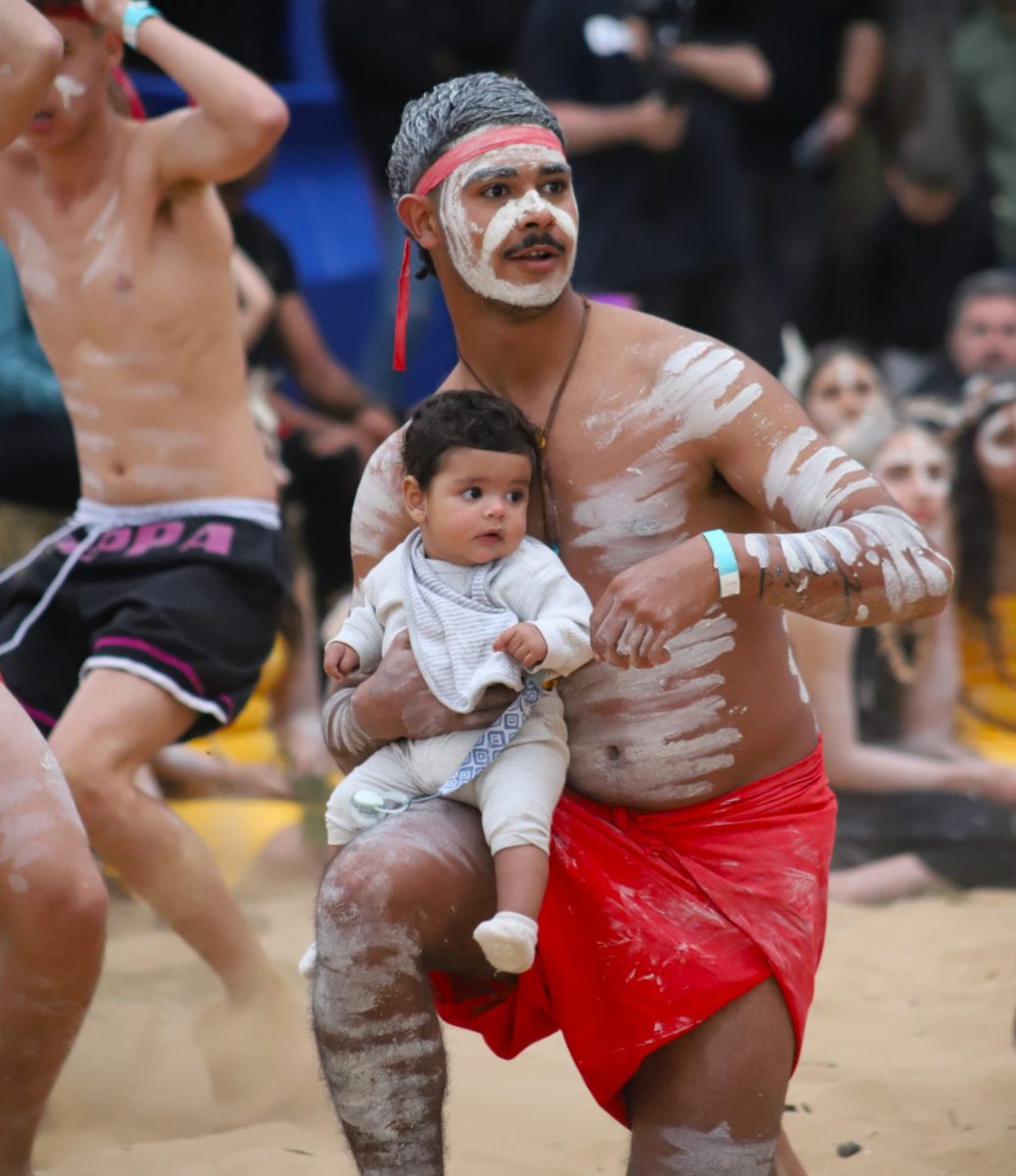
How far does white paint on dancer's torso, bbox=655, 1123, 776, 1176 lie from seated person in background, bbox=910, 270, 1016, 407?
3.94m

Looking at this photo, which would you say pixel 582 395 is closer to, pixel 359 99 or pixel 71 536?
pixel 71 536

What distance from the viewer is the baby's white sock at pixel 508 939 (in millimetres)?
2375

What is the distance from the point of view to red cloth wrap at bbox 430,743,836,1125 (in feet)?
8.38

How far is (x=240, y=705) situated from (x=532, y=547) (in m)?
1.36

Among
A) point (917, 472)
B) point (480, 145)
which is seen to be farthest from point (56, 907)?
point (917, 472)

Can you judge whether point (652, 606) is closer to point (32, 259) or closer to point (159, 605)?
point (159, 605)

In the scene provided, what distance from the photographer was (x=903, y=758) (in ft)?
16.7

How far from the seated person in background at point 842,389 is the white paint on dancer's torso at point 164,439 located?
2.45m

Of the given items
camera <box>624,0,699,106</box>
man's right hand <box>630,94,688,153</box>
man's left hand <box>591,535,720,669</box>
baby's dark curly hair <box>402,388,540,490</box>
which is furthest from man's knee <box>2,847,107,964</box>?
camera <box>624,0,699,106</box>

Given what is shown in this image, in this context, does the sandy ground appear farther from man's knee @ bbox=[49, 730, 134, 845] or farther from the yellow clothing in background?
the yellow clothing in background

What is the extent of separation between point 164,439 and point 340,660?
1307 mm

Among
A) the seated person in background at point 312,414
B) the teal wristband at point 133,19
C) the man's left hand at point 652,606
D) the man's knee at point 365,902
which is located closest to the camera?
the man's left hand at point 652,606

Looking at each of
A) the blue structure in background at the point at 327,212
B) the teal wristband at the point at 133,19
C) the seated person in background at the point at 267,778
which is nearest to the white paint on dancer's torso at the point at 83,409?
the teal wristband at the point at 133,19

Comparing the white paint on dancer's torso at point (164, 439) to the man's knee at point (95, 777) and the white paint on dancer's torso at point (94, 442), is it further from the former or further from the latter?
the man's knee at point (95, 777)
